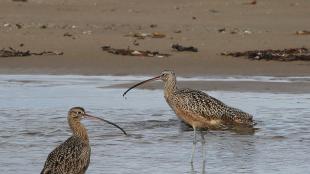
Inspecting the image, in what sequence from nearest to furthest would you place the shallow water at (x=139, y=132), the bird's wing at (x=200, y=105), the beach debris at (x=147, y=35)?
the shallow water at (x=139, y=132) → the bird's wing at (x=200, y=105) → the beach debris at (x=147, y=35)

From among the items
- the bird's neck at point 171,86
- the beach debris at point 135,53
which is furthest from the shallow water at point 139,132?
the beach debris at point 135,53

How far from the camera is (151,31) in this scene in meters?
20.1

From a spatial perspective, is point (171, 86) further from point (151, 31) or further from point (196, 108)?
point (151, 31)

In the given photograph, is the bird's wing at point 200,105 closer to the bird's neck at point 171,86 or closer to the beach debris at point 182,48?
the bird's neck at point 171,86

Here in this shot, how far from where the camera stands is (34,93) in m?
14.7

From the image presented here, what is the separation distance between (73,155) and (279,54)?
377 inches

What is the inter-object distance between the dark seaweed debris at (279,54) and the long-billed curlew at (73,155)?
886 centimetres

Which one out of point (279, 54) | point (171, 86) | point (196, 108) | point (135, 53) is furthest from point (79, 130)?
point (279, 54)

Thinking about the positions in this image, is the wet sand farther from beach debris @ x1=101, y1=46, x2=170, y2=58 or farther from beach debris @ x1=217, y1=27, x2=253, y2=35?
beach debris @ x1=101, y1=46, x2=170, y2=58

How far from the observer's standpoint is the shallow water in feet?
32.6

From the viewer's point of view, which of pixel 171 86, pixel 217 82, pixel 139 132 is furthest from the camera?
pixel 217 82

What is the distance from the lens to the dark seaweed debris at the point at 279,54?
17.3 meters

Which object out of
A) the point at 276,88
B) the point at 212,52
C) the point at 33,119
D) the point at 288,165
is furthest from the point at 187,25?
the point at 288,165

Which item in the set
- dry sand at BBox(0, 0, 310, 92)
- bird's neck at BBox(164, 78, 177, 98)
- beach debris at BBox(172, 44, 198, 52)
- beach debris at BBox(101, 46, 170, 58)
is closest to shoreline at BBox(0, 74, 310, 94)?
dry sand at BBox(0, 0, 310, 92)
